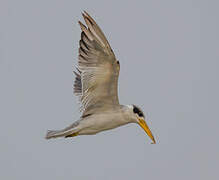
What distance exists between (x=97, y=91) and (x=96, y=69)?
455mm

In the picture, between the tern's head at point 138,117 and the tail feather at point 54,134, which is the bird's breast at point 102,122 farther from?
the tail feather at point 54,134

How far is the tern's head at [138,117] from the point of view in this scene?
423 inches

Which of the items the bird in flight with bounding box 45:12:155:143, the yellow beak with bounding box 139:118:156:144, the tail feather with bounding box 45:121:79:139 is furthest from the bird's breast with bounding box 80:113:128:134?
the yellow beak with bounding box 139:118:156:144

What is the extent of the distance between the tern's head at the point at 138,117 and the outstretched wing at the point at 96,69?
30 cm

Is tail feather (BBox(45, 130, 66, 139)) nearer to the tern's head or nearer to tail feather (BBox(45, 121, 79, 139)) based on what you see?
tail feather (BBox(45, 121, 79, 139))

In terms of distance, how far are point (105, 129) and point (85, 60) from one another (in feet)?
4.19

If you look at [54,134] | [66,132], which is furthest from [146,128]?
[54,134]

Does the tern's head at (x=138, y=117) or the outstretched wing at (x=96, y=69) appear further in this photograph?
the tern's head at (x=138, y=117)

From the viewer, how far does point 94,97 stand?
35.5 feet

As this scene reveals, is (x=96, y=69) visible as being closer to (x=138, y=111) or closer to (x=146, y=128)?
(x=138, y=111)

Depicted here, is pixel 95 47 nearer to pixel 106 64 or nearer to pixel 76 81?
pixel 106 64

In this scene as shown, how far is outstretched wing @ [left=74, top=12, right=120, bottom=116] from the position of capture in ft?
33.6

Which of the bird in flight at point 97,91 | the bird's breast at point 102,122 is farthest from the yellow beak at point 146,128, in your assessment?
the bird's breast at point 102,122

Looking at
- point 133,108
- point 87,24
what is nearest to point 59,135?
point 133,108
